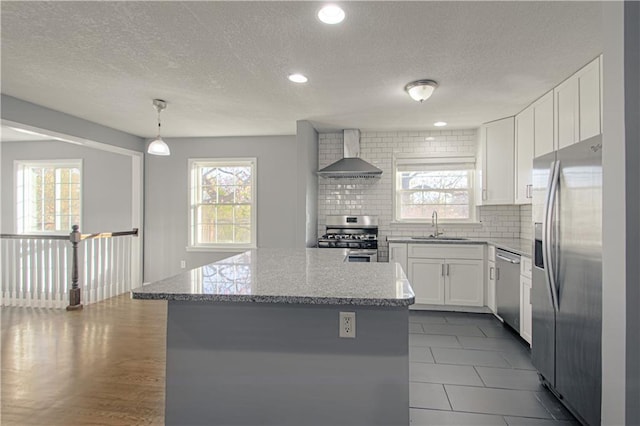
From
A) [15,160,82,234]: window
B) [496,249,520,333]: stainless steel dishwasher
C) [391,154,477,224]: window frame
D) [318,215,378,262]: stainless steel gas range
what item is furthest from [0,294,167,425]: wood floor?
[391,154,477,224]: window frame

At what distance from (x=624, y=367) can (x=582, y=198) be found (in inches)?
38.4

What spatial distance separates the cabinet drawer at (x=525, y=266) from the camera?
3.04 m

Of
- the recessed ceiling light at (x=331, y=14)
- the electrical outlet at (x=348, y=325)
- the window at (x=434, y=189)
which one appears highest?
the recessed ceiling light at (x=331, y=14)

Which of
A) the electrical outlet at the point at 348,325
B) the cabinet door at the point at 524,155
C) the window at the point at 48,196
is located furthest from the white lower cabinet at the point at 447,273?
the window at the point at 48,196

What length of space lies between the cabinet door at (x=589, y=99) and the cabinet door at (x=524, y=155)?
866 mm

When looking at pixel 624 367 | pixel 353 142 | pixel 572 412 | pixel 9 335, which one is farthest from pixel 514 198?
pixel 9 335

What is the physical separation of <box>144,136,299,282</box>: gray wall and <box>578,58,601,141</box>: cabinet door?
353 centimetres

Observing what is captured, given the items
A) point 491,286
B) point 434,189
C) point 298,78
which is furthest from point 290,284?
point 434,189

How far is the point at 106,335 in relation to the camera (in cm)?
335

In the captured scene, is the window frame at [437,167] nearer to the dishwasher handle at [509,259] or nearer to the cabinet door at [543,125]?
the dishwasher handle at [509,259]

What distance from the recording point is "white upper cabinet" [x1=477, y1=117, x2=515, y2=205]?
3955 mm

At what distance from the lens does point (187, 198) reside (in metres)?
5.36

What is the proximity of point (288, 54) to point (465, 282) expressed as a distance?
3.30m

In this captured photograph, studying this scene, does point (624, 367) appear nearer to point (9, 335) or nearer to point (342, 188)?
point (342, 188)
